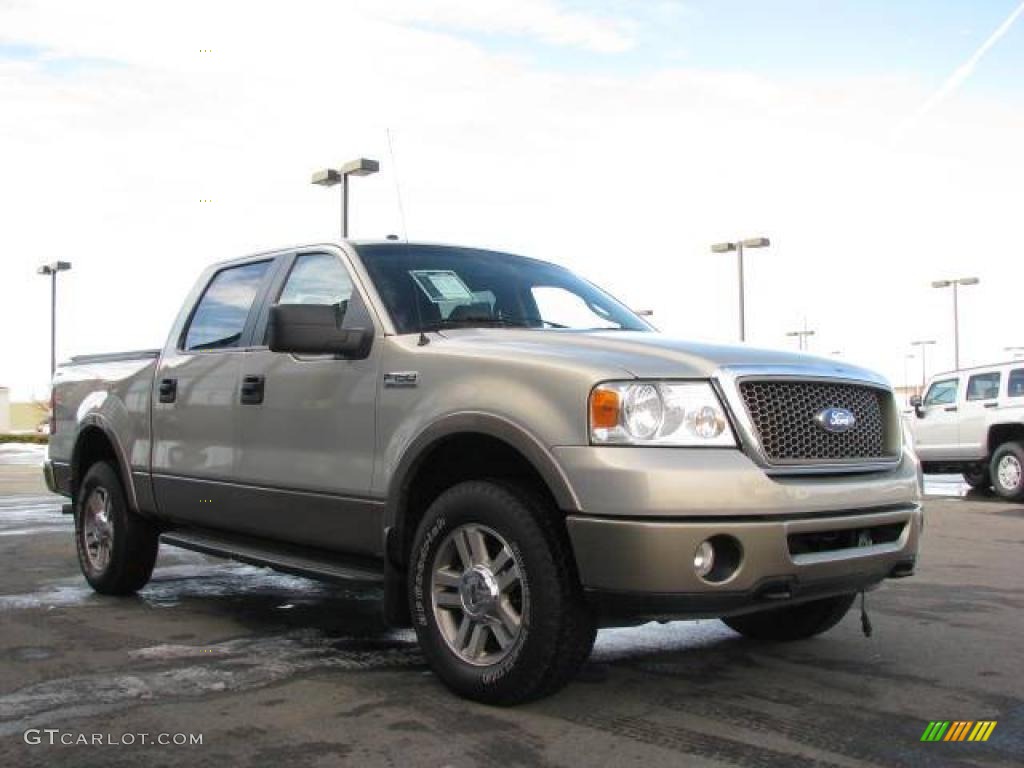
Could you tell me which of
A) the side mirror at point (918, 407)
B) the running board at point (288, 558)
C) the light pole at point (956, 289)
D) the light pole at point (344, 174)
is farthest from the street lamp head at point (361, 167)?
the light pole at point (956, 289)

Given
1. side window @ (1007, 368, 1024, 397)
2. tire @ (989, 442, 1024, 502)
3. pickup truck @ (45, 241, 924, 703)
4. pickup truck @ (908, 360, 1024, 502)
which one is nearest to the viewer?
pickup truck @ (45, 241, 924, 703)

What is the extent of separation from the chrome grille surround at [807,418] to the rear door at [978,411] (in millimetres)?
12560

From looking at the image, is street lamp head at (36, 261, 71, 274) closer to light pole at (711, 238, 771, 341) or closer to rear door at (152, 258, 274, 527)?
light pole at (711, 238, 771, 341)

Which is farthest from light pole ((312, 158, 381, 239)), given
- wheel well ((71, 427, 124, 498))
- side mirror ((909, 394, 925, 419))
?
wheel well ((71, 427, 124, 498))

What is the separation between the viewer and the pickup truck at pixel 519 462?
375cm

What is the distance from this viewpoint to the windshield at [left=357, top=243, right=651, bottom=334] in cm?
495

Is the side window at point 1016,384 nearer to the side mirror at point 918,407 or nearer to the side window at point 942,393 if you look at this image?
the side window at point 942,393

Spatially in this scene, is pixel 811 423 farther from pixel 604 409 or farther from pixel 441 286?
pixel 441 286

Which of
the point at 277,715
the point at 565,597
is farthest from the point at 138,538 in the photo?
the point at 565,597

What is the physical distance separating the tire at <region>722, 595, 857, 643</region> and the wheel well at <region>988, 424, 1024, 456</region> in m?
11.8

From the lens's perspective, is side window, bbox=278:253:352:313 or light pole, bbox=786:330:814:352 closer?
side window, bbox=278:253:352:313

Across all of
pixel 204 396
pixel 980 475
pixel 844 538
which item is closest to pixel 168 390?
pixel 204 396

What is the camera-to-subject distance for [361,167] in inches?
792

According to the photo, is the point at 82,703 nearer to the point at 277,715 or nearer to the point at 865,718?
the point at 277,715
